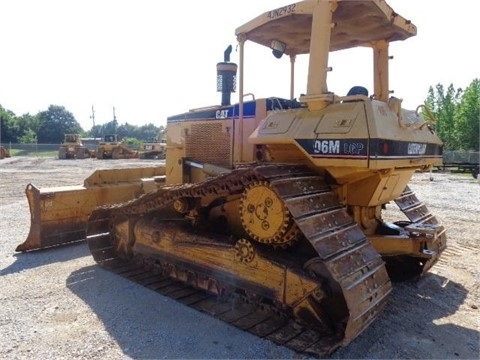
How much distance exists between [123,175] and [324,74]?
5124mm

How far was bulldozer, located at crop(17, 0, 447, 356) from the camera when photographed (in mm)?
3678

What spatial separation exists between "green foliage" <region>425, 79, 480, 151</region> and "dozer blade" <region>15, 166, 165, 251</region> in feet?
145

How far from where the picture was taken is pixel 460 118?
46.9 m

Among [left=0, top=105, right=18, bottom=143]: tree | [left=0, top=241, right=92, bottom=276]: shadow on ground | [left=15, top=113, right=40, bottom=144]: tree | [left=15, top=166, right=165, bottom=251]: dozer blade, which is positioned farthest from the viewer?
[left=15, top=113, right=40, bottom=144]: tree

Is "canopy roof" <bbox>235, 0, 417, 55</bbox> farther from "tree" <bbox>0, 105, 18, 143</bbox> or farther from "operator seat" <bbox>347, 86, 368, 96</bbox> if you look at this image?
"tree" <bbox>0, 105, 18, 143</bbox>

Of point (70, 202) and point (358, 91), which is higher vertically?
point (358, 91)

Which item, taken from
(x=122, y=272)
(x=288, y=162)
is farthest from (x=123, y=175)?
(x=288, y=162)

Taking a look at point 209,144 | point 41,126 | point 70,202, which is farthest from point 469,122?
point 41,126

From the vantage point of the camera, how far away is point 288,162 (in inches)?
178

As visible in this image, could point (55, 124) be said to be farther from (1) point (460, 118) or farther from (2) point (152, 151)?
(1) point (460, 118)

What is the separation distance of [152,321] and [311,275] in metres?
1.67

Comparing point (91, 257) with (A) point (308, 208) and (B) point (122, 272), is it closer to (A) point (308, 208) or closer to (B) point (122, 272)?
(B) point (122, 272)

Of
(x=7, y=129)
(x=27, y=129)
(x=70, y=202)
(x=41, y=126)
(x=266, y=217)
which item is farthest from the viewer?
(x=41, y=126)

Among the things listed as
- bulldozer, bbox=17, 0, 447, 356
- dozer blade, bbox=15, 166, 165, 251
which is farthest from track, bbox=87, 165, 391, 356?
dozer blade, bbox=15, 166, 165, 251
